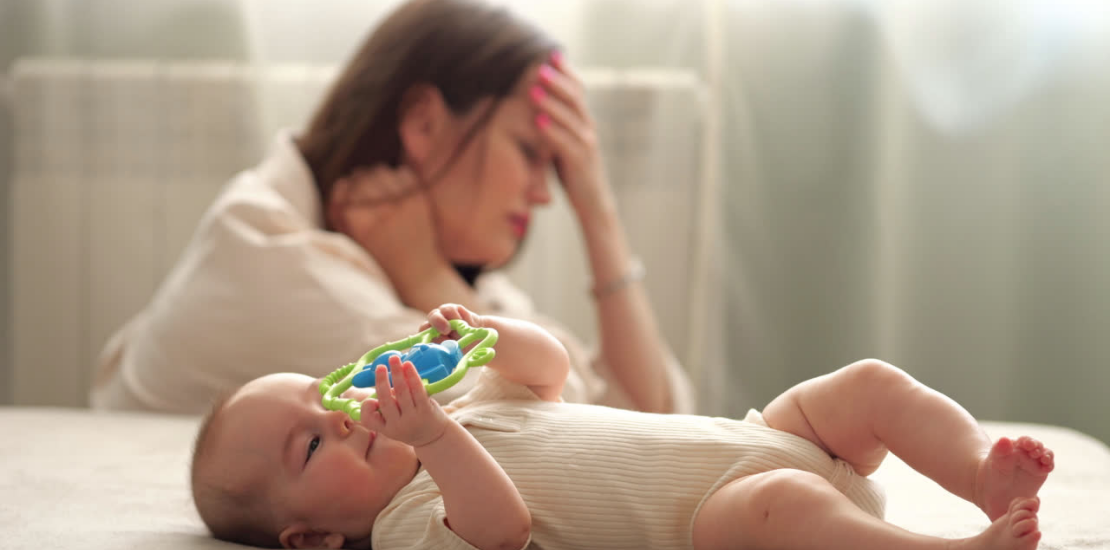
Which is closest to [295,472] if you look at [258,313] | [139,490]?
[139,490]

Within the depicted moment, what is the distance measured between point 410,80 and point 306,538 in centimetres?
97

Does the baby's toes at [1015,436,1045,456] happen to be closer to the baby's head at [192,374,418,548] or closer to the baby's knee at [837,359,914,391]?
the baby's knee at [837,359,914,391]

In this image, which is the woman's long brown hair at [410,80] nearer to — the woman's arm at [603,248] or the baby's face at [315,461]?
the woman's arm at [603,248]

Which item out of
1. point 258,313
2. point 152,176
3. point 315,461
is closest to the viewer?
point 315,461

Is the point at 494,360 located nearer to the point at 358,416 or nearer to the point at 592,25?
the point at 358,416

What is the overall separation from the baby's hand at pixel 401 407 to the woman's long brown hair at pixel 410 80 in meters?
Answer: 1.00

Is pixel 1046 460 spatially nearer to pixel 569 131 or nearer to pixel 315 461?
pixel 315 461

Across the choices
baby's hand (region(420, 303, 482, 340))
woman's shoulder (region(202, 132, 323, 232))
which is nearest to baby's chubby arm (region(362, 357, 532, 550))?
baby's hand (region(420, 303, 482, 340))

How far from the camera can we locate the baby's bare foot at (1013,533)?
24.0 inches

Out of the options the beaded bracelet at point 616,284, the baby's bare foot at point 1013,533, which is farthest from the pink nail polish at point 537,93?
the baby's bare foot at point 1013,533

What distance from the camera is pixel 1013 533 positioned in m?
0.61

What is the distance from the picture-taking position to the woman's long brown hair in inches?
65.2

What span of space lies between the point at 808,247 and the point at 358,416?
159cm

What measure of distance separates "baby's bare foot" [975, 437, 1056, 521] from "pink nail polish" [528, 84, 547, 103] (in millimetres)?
1136
